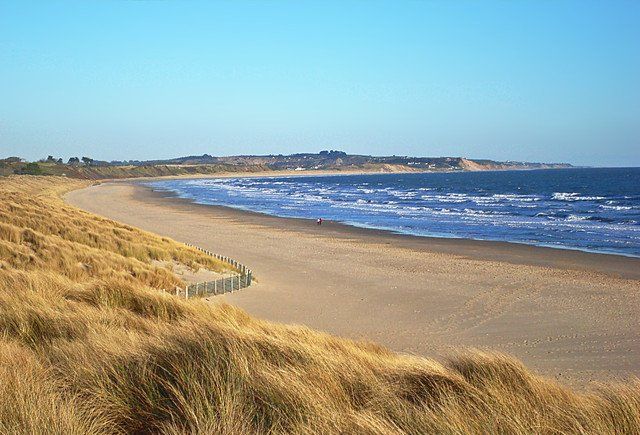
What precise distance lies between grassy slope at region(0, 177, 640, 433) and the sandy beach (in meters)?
5.35

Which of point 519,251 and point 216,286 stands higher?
point 216,286

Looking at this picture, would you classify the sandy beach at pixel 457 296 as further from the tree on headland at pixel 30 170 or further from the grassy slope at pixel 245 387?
the tree on headland at pixel 30 170

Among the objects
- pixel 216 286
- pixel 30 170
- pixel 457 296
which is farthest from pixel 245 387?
pixel 30 170

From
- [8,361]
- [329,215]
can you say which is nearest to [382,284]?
[8,361]

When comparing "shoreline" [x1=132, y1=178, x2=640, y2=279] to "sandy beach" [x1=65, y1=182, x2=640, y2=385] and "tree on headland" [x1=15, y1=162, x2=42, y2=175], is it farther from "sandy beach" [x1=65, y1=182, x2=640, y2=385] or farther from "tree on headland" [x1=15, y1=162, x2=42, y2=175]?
"tree on headland" [x1=15, y1=162, x2=42, y2=175]

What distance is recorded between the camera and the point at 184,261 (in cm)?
2030

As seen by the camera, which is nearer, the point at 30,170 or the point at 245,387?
the point at 245,387

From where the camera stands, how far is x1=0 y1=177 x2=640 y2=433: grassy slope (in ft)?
13.2

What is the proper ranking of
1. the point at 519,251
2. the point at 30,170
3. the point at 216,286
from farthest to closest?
the point at 30,170 < the point at 519,251 < the point at 216,286

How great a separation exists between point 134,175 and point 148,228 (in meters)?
144

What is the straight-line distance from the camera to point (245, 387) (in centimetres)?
469

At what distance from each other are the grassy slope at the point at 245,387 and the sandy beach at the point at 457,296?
5355 millimetres

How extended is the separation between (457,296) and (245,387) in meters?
13.3

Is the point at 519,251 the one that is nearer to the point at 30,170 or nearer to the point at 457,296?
the point at 457,296
